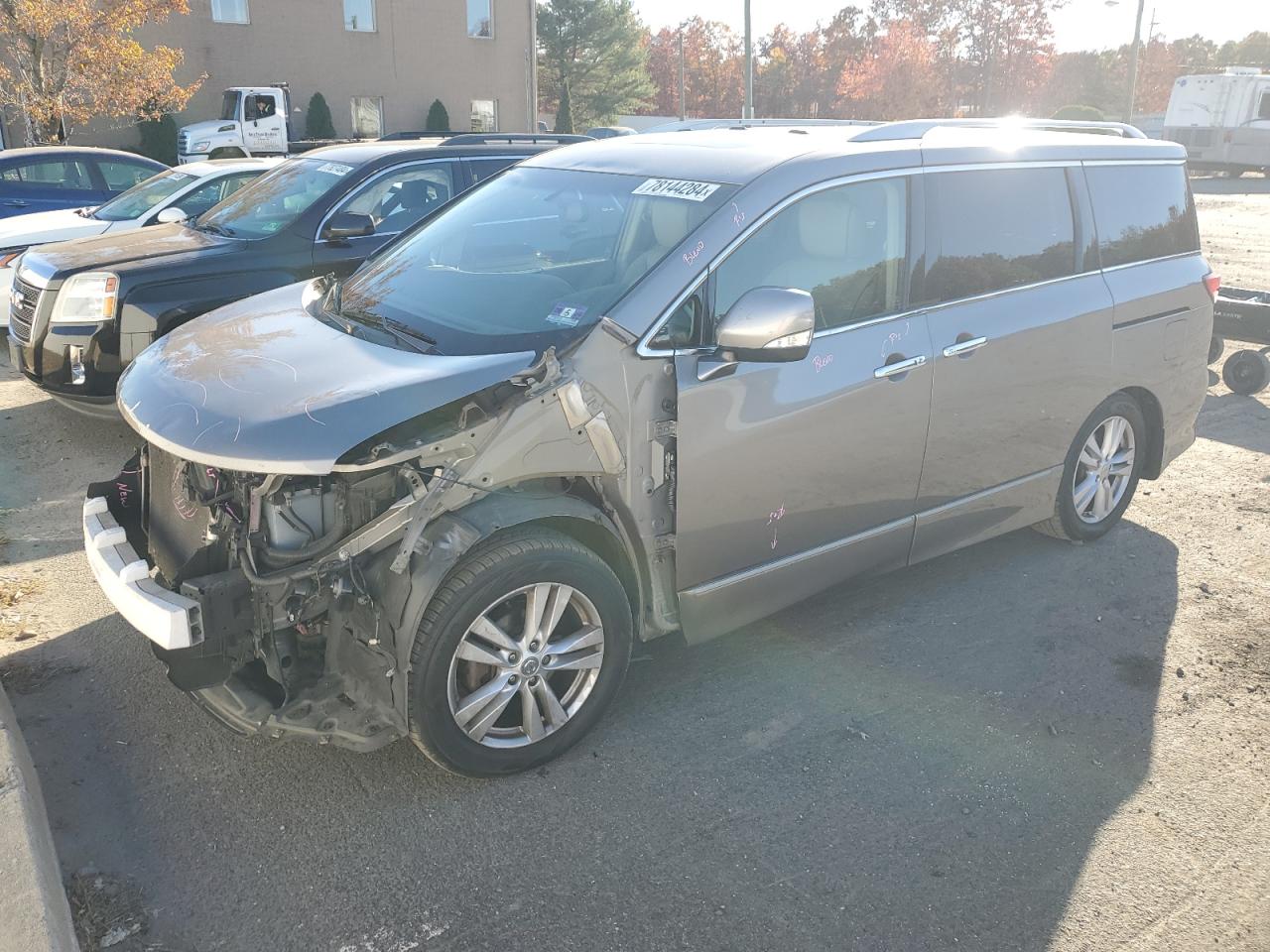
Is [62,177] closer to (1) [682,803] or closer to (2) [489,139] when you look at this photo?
(2) [489,139]

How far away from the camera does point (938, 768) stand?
3.61 metres

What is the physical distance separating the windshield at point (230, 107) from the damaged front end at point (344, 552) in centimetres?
2752

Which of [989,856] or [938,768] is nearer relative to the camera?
[989,856]

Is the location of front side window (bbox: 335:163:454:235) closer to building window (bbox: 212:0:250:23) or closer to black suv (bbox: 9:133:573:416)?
black suv (bbox: 9:133:573:416)

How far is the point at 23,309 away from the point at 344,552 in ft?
16.1

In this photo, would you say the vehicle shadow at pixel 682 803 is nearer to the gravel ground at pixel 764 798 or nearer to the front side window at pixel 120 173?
the gravel ground at pixel 764 798

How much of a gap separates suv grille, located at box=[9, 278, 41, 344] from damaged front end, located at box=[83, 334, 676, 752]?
12.9 feet

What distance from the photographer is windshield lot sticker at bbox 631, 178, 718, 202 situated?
3.77m

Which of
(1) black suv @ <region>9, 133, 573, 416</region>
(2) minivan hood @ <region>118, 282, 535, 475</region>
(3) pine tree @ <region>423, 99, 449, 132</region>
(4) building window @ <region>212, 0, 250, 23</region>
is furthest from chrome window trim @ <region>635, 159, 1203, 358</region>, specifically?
(3) pine tree @ <region>423, 99, 449, 132</region>

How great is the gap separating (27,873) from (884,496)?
315 cm

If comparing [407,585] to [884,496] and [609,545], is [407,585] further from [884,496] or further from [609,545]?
[884,496]

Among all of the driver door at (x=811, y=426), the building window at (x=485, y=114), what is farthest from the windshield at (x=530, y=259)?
the building window at (x=485, y=114)

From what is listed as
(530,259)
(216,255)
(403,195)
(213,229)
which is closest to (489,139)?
(403,195)

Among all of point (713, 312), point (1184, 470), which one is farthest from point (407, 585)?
point (1184, 470)
